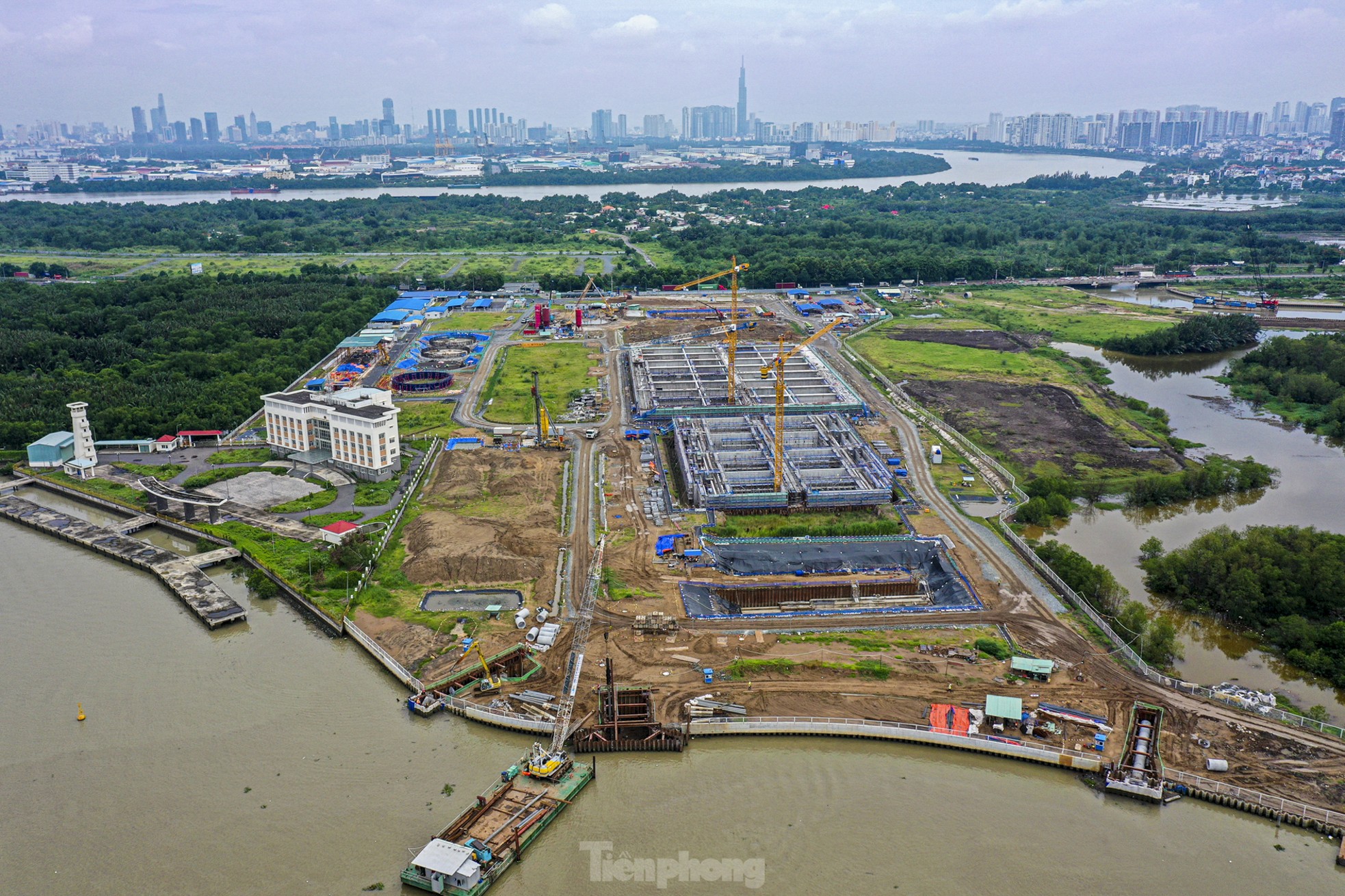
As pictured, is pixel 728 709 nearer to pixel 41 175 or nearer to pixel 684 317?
pixel 684 317

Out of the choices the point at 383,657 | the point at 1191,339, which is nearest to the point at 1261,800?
the point at 383,657

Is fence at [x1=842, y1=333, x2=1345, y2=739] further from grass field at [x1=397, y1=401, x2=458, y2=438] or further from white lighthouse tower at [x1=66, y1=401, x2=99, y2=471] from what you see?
white lighthouse tower at [x1=66, y1=401, x2=99, y2=471]

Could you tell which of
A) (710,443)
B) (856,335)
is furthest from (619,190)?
(710,443)

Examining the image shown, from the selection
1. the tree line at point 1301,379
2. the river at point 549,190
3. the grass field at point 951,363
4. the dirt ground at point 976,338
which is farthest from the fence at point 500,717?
the river at point 549,190

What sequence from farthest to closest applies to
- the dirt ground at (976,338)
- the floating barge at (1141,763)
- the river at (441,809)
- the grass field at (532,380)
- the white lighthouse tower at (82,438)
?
1. the dirt ground at (976,338)
2. the grass field at (532,380)
3. the white lighthouse tower at (82,438)
4. the floating barge at (1141,763)
5. the river at (441,809)

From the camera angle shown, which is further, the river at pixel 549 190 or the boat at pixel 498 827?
the river at pixel 549 190

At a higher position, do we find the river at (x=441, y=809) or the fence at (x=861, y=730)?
the fence at (x=861, y=730)

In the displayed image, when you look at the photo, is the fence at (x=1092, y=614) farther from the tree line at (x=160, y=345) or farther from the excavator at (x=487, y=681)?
the tree line at (x=160, y=345)

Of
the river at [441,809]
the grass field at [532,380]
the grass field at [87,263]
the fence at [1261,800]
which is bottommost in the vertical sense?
the river at [441,809]
